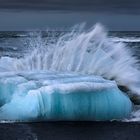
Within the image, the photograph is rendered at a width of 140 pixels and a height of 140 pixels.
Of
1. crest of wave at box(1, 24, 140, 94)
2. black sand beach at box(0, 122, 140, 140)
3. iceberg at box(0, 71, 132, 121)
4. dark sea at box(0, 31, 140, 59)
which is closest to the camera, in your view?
black sand beach at box(0, 122, 140, 140)

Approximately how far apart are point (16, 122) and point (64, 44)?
446 cm

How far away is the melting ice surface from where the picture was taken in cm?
896

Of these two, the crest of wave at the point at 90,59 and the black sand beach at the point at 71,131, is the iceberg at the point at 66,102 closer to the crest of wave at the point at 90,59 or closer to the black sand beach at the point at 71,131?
the black sand beach at the point at 71,131

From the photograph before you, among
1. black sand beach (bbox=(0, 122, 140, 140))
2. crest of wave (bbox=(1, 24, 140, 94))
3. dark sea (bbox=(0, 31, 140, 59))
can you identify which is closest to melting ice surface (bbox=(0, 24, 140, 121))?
crest of wave (bbox=(1, 24, 140, 94))

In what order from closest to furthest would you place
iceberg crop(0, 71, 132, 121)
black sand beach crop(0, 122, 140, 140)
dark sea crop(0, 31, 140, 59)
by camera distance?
black sand beach crop(0, 122, 140, 140), iceberg crop(0, 71, 132, 121), dark sea crop(0, 31, 140, 59)

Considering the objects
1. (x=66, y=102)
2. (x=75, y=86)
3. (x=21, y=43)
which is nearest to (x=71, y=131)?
(x=66, y=102)

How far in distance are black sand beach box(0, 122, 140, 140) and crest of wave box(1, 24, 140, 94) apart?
3028 millimetres

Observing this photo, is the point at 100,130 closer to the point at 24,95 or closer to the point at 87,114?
the point at 87,114

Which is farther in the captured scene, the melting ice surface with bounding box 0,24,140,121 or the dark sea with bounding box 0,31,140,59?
the dark sea with bounding box 0,31,140,59

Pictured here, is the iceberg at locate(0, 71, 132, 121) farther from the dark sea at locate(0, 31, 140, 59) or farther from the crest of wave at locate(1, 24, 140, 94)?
the dark sea at locate(0, 31, 140, 59)

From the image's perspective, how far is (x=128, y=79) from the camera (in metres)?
11.9

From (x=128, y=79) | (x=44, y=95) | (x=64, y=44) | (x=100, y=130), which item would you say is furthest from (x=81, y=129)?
(x=64, y=44)

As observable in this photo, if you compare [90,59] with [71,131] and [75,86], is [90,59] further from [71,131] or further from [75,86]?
[71,131]

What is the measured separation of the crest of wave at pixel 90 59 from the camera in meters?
11.8
